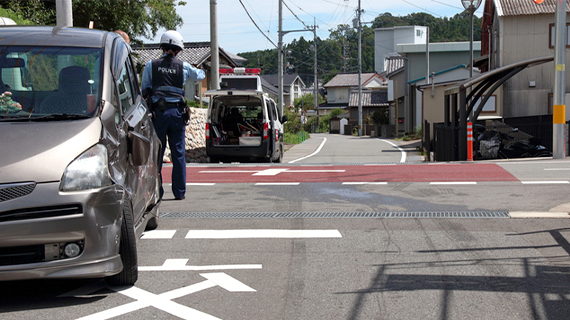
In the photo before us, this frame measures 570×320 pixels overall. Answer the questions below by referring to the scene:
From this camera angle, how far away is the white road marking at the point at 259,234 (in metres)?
5.82

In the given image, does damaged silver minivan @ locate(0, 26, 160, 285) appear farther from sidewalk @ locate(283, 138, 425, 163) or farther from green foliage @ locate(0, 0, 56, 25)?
sidewalk @ locate(283, 138, 425, 163)

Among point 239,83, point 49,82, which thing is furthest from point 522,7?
point 49,82

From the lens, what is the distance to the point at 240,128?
17094 millimetres

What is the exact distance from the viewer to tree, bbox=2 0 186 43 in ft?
60.5

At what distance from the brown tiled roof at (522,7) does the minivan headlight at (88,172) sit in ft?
83.1

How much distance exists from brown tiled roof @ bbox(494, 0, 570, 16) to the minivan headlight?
25325 millimetres

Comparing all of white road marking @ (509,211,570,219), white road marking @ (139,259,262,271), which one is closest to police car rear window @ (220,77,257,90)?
white road marking @ (509,211,570,219)

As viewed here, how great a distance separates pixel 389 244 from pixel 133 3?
18009mm

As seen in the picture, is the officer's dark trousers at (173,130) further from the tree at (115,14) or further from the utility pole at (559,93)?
the tree at (115,14)

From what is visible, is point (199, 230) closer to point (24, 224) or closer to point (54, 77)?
point (54, 77)

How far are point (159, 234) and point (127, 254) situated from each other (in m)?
1.88

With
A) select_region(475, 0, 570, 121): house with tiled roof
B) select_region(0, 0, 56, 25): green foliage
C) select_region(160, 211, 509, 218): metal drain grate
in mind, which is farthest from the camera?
select_region(475, 0, 570, 121): house with tiled roof

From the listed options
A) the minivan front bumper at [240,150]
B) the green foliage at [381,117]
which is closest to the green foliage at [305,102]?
the green foliage at [381,117]

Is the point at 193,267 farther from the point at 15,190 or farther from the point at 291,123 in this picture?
the point at 291,123
